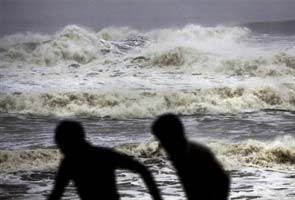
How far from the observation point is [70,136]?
5.06 feet

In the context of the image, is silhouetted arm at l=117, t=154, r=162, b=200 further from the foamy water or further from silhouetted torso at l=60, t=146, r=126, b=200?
the foamy water

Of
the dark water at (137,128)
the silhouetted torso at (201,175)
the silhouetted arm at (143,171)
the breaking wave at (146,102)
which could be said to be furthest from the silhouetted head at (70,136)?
the breaking wave at (146,102)

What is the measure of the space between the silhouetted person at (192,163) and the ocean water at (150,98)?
6.15 feet

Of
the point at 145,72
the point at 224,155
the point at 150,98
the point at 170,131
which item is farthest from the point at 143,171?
the point at 145,72

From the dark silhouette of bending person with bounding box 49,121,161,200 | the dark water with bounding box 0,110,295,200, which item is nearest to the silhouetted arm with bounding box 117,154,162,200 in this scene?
the dark silhouette of bending person with bounding box 49,121,161,200

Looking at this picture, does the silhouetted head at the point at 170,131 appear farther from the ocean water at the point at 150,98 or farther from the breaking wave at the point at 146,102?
the breaking wave at the point at 146,102

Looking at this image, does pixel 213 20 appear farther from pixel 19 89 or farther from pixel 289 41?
pixel 19 89

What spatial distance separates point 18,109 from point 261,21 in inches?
171

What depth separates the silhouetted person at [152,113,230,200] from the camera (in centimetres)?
148

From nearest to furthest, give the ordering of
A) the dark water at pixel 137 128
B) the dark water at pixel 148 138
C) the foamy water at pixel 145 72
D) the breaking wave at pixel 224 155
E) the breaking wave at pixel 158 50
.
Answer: the dark water at pixel 148 138 → the breaking wave at pixel 224 155 → the dark water at pixel 137 128 → the foamy water at pixel 145 72 → the breaking wave at pixel 158 50

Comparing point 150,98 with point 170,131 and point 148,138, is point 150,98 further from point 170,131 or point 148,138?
point 170,131

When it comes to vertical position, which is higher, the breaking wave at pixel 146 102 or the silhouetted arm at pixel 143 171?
the silhouetted arm at pixel 143 171

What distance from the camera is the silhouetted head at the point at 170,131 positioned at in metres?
1.49

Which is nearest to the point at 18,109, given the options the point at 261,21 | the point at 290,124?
the point at 290,124
